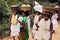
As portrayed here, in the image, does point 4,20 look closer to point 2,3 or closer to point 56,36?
point 2,3

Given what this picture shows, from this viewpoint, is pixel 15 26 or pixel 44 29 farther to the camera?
pixel 15 26

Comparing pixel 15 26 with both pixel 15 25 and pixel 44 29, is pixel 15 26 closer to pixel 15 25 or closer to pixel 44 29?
pixel 15 25

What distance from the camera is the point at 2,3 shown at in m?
12.8

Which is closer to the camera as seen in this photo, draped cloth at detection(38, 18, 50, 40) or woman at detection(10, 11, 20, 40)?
draped cloth at detection(38, 18, 50, 40)

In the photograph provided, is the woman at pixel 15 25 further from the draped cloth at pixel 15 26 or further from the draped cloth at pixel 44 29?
the draped cloth at pixel 44 29

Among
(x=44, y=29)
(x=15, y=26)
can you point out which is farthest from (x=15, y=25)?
(x=44, y=29)

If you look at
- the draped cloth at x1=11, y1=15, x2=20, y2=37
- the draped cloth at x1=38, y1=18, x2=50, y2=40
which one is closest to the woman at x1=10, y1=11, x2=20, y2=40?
the draped cloth at x1=11, y1=15, x2=20, y2=37

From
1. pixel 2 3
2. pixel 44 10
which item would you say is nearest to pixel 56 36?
pixel 2 3

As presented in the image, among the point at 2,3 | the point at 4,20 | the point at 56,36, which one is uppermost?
the point at 2,3

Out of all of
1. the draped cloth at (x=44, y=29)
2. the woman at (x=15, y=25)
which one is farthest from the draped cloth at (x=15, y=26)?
the draped cloth at (x=44, y=29)

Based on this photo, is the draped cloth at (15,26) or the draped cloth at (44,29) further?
the draped cloth at (15,26)

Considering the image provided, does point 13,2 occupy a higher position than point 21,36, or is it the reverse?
point 13,2

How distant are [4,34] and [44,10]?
4.01 m

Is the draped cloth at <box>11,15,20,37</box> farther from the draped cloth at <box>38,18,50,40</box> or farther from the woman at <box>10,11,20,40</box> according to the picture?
the draped cloth at <box>38,18,50,40</box>
